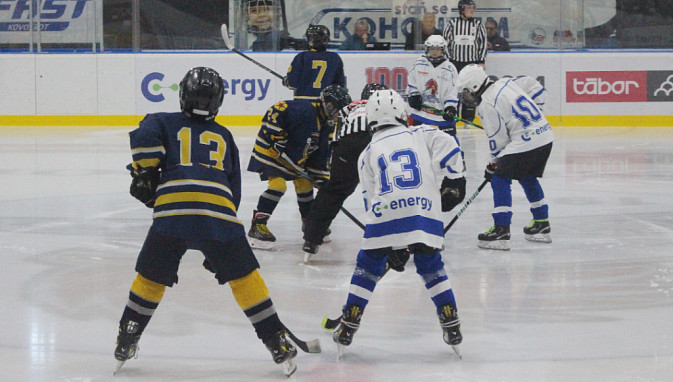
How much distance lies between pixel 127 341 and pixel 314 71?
15.0 feet

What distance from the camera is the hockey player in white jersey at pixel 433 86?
27.7 feet

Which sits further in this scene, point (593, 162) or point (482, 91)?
point (593, 162)

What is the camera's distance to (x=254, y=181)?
8266mm

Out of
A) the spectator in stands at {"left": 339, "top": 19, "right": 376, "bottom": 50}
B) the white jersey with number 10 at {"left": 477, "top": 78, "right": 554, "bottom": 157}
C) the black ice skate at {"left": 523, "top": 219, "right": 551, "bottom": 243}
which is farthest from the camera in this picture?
the spectator in stands at {"left": 339, "top": 19, "right": 376, "bottom": 50}

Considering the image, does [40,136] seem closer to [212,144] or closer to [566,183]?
[566,183]

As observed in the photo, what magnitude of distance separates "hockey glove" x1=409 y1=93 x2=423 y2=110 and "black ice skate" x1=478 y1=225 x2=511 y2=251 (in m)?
2.76

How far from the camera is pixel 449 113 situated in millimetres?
8102

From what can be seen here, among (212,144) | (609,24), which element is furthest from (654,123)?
(212,144)

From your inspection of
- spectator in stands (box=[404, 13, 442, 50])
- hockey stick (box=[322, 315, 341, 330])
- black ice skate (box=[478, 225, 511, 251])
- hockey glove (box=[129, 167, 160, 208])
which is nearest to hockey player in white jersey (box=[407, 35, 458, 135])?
black ice skate (box=[478, 225, 511, 251])

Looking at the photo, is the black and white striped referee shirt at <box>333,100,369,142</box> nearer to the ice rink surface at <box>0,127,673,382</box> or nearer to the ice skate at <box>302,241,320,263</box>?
the ice skate at <box>302,241,320,263</box>

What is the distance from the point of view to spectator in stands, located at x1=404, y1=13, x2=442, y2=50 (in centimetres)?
1223

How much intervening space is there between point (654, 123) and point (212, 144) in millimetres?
9710

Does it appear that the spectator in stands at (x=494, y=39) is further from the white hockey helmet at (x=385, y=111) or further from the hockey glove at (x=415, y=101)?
the white hockey helmet at (x=385, y=111)

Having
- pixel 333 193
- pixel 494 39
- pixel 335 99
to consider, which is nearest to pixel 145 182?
pixel 333 193
